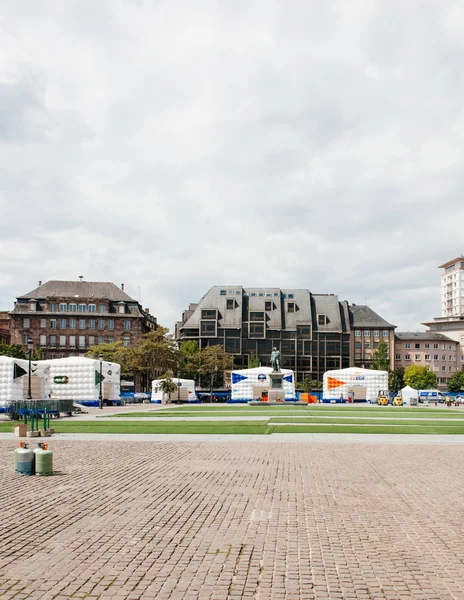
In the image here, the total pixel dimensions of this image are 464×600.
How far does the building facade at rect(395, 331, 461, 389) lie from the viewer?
150125 millimetres

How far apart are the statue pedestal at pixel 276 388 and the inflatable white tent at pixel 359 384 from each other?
1093cm

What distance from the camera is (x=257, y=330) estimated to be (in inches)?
4902

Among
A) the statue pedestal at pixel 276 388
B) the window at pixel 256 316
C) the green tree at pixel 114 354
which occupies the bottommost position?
the statue pedestal at pixel 276 388

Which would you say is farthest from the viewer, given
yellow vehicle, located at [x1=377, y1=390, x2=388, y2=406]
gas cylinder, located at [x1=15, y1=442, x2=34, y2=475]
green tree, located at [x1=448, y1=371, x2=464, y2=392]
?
green tree, located at [x1=448, y1=371, x2=464, y2=392]

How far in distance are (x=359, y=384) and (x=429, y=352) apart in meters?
82.4

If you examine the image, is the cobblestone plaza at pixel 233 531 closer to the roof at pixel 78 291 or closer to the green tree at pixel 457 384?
the roof at pixel 78 291

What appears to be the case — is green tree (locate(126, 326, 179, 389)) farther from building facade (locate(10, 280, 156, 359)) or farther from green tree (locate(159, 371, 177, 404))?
building facade (locate(10, 280, 156, 359))

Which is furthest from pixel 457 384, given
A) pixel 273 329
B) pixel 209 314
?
pixel 209 314

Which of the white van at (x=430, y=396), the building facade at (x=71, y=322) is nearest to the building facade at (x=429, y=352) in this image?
the white van at (x=430, y=396)

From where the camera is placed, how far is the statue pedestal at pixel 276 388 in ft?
220

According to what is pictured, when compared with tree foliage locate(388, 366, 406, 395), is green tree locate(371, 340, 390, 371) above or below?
above

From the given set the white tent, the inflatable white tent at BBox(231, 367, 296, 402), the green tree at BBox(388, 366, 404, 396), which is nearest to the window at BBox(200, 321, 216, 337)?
the green tree at BBox(388, 366, 404, 396)

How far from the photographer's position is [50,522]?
10055 mm

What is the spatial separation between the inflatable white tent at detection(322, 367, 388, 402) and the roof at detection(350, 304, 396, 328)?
57832mm
